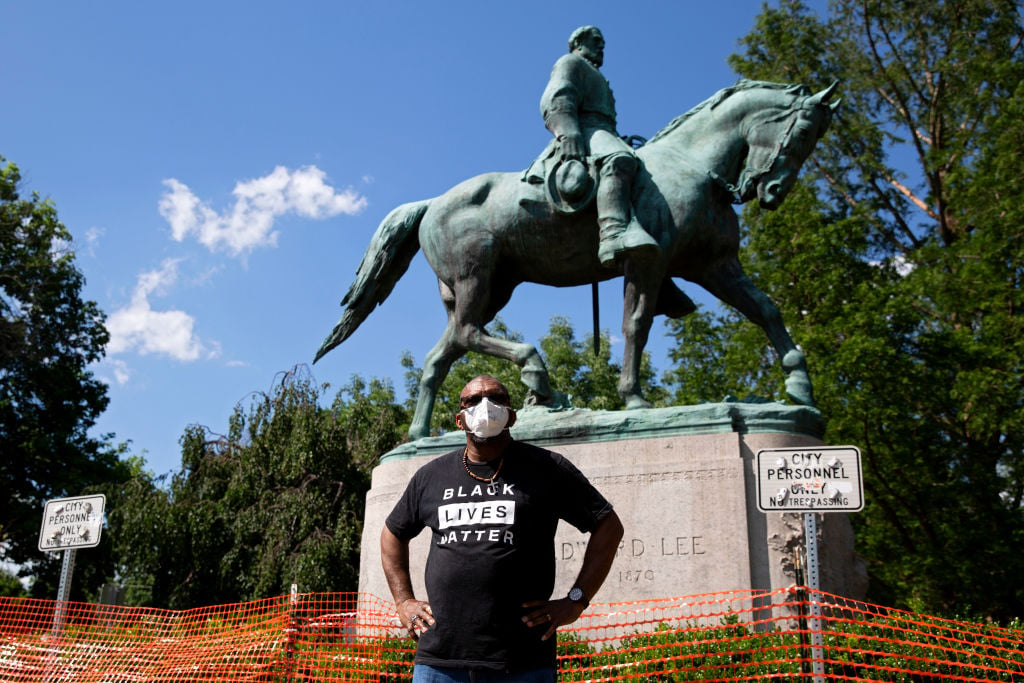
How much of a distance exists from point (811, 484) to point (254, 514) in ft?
44.7

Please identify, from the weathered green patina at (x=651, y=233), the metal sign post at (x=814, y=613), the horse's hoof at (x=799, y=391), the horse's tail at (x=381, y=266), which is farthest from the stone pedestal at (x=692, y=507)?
the horse's tail at (x=381, y=266)

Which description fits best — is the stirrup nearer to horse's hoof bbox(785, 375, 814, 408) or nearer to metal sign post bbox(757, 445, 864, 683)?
horse's hoof bbox(785, 375, 814, 408)

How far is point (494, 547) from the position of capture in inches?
129

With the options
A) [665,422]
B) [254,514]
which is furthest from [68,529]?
[254,514]

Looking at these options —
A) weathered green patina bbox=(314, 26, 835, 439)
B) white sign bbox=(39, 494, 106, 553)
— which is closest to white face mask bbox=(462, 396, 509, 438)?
weathered green patina bbox=(314, 26, 835, 439)

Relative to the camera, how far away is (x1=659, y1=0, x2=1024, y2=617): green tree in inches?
664

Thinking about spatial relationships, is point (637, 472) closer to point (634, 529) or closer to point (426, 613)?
point (634, 529)

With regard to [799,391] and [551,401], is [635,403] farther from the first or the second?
[799,391]

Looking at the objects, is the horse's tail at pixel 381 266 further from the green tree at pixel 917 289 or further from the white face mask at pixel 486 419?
the green tree at pixel 917 289

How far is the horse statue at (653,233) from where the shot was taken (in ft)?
29.0

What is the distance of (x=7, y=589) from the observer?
87.4 ft

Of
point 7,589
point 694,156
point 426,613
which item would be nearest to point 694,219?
point 694,156

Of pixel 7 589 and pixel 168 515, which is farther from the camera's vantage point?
pixel 7 589

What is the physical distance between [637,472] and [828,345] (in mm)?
11510
